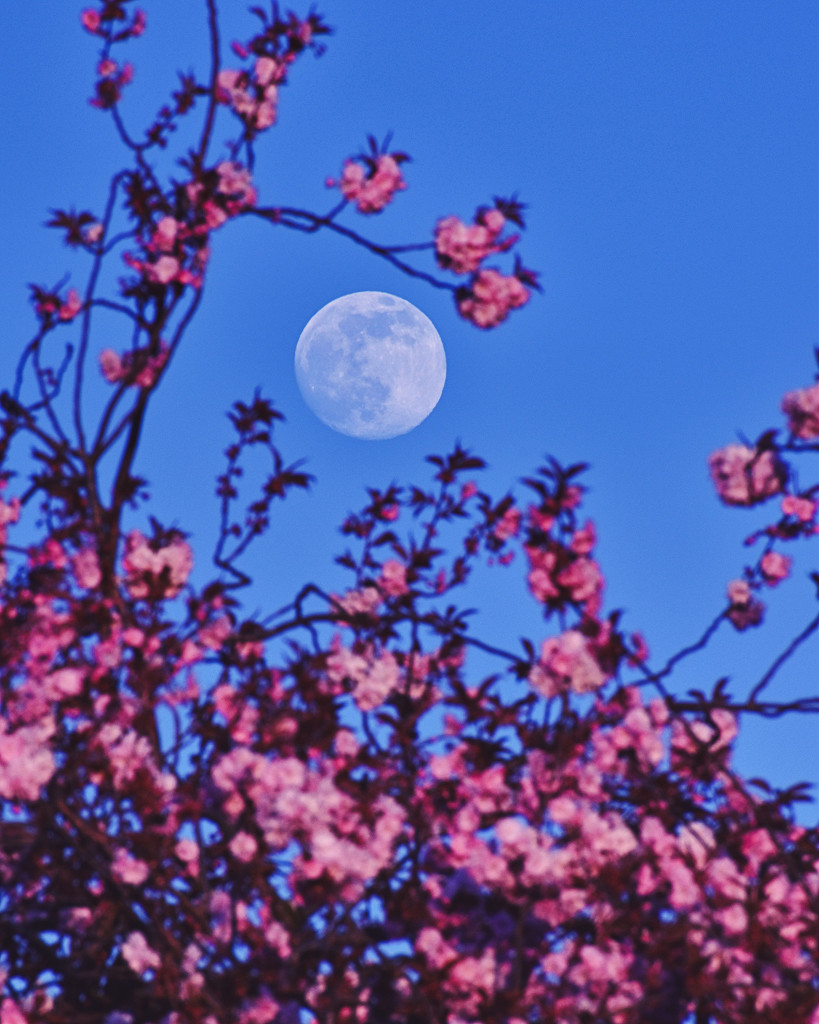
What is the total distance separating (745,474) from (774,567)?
0.79 metres

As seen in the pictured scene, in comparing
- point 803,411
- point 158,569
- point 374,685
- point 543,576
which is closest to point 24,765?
point 158,569

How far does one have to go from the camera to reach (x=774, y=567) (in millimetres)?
6523

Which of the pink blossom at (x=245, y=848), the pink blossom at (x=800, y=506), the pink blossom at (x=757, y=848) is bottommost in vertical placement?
the pink blossom at (x=245, y=848)

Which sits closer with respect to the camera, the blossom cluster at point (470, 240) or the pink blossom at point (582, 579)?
the pink blossom at point (582, 579)

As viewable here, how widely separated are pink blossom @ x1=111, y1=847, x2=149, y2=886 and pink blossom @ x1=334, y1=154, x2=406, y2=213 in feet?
11.4

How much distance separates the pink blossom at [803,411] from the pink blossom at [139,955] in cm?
366

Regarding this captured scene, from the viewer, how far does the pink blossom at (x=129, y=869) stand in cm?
492

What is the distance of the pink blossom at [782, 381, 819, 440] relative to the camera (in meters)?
5.69

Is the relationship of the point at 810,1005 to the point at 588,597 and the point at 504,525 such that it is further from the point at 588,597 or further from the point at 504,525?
the point at 504,525

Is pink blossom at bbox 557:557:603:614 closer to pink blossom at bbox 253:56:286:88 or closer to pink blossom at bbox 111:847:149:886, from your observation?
pink blossom at bbox 111:847:149:886

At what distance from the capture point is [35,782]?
495cm

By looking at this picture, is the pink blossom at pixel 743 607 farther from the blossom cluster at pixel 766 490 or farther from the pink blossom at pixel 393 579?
the pink blossom at pixel 393 579

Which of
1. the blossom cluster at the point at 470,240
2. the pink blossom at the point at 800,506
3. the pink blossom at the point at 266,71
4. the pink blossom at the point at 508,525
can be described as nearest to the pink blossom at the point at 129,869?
the pink blossom at the point at 508,525

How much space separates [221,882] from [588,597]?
7.16 ft
